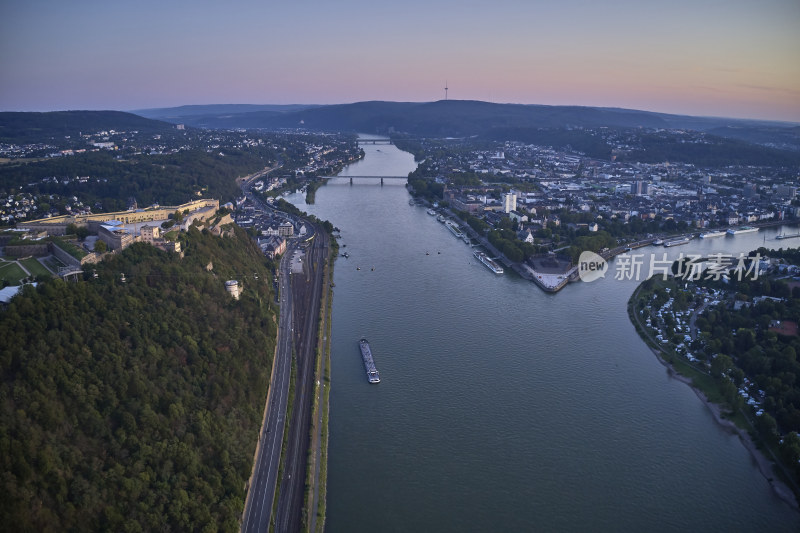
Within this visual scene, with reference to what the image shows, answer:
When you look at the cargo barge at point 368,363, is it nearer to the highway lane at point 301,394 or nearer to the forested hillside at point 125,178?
the highway lane at point 301,394

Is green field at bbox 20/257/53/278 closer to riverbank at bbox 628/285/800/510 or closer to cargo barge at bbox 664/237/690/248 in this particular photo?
riverbank at bbox 628/285/800/510

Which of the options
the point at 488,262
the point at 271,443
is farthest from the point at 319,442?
the point at 488,262

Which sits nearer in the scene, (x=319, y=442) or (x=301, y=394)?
(x=319, y=442)

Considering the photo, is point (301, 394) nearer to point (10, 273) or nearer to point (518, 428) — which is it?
point (518, 428)

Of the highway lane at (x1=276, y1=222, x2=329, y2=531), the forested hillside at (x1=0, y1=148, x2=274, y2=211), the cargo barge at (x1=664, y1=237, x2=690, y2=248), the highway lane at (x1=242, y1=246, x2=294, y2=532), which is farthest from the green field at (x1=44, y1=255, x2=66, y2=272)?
the cargo barge at (x1=664, y1=237, x2=690, y2=248)

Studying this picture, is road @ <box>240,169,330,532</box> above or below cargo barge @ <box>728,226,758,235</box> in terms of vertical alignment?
below

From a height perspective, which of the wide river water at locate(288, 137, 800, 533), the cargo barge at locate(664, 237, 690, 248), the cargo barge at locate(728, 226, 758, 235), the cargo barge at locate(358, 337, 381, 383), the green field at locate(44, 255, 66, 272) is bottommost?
the wide river water at locate(288, 137, 800, 533)
